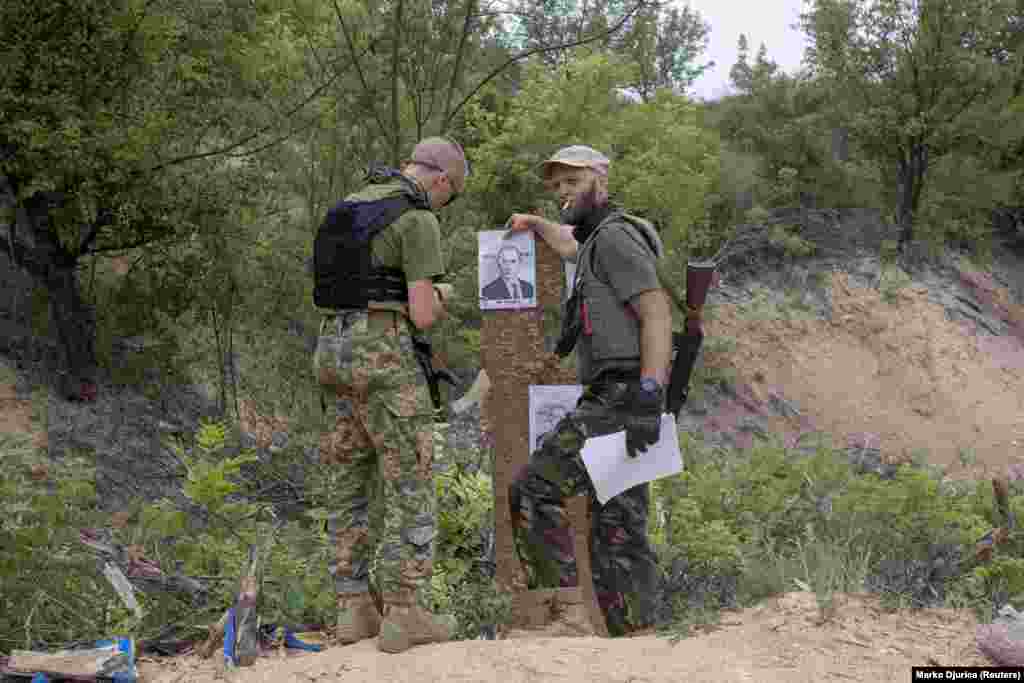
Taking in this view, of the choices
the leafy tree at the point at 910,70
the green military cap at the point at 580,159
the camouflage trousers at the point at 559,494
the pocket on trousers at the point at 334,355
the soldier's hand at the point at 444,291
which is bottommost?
the camouflage trousers at the point at 559,494

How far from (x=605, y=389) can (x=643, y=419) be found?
0.27 m

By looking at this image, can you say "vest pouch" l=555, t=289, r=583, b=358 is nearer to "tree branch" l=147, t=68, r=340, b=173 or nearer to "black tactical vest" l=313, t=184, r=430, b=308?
"black tactical vest" l=313, t=184, r=430, b=308

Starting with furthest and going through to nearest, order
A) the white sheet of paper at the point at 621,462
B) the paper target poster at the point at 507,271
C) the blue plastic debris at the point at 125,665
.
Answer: the paper target poster at the point at 507,271 < the white sheet of paper at the point at 621,462 < the blue plastic debris at the point at 125,665

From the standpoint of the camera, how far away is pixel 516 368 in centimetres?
513

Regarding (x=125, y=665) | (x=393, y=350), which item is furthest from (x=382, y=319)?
(x=125, y=665)

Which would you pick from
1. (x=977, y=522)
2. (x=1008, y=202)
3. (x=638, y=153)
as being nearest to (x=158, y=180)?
(x=977, y=522)

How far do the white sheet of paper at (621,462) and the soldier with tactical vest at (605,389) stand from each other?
0.07m

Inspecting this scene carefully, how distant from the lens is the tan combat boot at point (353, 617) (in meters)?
4.30

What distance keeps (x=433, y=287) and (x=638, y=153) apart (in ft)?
52.5

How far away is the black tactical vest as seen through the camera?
161 inches

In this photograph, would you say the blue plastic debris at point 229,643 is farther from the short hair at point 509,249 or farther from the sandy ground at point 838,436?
the short hair at point 509,249

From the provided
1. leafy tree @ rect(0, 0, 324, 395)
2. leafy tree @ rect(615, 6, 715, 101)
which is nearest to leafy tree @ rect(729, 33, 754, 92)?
leafy tree @ rect(615, 6, 715, 101)

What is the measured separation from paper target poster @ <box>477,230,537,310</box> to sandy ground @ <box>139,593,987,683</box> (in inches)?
71.4

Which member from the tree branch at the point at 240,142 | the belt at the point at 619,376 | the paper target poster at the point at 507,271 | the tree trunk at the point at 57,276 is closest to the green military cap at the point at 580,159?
the paper target poster at the point at 507,271
